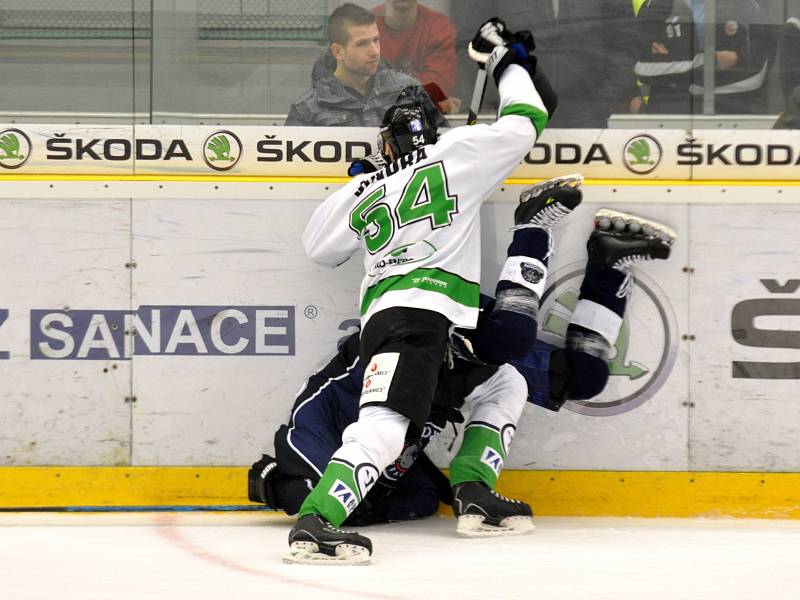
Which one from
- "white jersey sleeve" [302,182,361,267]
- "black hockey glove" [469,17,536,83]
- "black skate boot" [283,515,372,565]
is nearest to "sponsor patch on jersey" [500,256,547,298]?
"white jersey sleeve" [302,182,361,267]

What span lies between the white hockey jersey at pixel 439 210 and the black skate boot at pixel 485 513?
1.72 feet

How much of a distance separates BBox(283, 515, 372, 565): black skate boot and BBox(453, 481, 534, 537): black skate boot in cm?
55

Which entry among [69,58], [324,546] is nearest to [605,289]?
[324,546]

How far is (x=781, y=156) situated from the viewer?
4.23 m

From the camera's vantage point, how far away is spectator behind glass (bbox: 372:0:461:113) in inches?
167

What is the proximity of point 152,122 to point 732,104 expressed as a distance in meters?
2.00

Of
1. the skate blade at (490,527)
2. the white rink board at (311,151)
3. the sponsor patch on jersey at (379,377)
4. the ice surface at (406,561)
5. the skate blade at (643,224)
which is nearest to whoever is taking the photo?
the ice surface at (406,561)

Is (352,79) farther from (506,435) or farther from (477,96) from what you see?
(506,435)

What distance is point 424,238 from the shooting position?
3.88m

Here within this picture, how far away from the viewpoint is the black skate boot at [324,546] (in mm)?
3283

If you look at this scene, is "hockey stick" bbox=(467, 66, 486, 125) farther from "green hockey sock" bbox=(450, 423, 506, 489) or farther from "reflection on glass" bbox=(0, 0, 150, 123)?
"reflection on glass" bbox=(0, 0, 150, 123)

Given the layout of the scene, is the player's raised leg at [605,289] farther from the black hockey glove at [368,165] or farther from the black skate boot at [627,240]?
the black hockey glove at [368,165]

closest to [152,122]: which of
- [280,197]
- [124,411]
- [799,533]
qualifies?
[280,197]

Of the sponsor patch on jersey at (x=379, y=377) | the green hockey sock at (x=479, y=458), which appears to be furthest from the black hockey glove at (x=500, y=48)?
the green hockey sock at (x=479, y=458)
